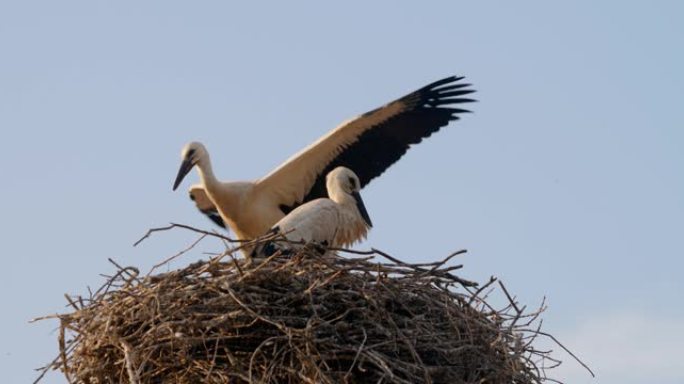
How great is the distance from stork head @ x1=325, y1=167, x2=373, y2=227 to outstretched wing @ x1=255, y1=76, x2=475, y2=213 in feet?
3.30

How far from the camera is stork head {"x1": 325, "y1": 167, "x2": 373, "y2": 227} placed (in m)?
8.27

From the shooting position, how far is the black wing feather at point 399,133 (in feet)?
31.6

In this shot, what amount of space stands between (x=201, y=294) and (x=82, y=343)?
0.52 metres

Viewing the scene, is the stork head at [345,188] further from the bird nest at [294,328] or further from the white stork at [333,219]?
the bird nest at [294,328]

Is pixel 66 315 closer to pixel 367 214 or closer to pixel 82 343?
pixel 82 343

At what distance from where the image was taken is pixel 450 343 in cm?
628

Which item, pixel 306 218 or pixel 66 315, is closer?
pixel 66 315

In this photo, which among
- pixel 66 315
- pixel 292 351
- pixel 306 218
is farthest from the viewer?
pixel 306 218

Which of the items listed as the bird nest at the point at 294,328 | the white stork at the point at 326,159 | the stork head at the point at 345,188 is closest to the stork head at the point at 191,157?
the white stork at the point at 326,159

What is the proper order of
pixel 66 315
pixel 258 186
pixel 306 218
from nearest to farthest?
1. pixel 66 315
2. pixel 306 218
3. pixel 258 186

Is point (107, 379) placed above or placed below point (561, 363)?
below

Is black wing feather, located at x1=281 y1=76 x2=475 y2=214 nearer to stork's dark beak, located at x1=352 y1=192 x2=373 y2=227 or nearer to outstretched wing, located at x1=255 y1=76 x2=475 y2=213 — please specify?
outstretched wing, located at x1=255 y1=76 x2=475 y2=213

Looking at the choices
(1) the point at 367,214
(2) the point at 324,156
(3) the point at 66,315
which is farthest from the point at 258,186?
(3) the point at 66,315

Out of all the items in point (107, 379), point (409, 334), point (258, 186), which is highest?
point (258, 186)
